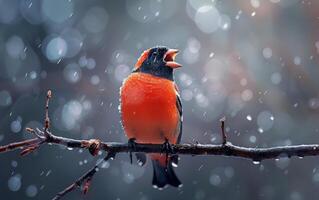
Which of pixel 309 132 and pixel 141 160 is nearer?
pixel 141 160

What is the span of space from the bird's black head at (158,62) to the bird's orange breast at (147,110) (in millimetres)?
123

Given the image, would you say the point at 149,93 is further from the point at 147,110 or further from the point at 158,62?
the point at 158,62

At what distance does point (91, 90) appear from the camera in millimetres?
6746

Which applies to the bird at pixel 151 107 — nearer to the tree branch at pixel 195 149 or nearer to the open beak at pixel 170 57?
the open beak at pixel 170 57

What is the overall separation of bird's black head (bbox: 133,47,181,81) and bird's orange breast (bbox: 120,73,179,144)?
4.9 inches

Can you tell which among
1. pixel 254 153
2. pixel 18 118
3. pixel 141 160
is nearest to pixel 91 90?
pixel 18 118

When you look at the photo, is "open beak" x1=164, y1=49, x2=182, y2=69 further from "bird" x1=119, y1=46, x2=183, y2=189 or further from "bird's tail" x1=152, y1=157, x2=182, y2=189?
"bird's tail" x1=152, y1=157, x2=182, y2=189

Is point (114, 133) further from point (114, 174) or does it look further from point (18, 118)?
point (18, 118)

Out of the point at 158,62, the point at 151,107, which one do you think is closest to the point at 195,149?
the point at 151,107

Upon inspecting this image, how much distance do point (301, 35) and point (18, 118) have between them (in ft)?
12.0

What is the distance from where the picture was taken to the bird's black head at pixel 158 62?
7.30 ft

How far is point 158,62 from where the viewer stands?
2271 millimetres

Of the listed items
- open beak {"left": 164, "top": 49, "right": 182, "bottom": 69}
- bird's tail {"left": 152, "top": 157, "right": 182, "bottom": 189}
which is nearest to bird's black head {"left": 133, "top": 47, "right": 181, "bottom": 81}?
open beak {"left": 164, "top": 49, "right": 182, "bottom": 69}

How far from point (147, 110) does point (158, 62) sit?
1.09ft
